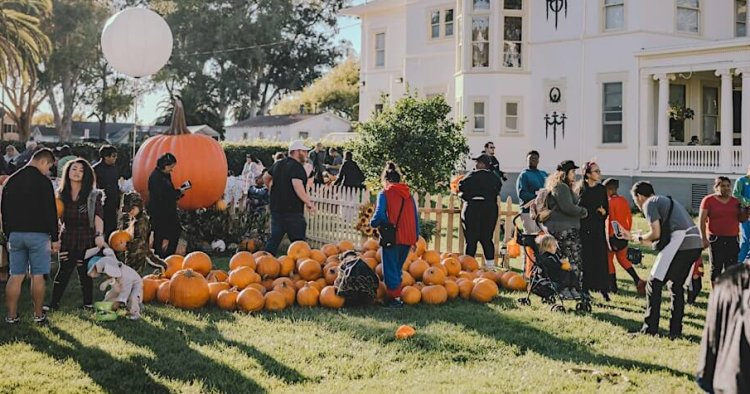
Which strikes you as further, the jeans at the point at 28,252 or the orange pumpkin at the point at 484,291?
the orange pumpkin at the point at 484,291

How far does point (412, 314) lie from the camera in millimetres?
8945

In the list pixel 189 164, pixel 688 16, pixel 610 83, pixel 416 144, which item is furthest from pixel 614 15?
pixel 189 164

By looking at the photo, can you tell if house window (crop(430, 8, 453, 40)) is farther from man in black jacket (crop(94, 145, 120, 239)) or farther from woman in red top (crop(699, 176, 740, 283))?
man in black jacket (crop(94, 145, 120, 239))

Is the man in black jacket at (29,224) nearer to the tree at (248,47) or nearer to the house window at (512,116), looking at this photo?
the house window at (512,116)

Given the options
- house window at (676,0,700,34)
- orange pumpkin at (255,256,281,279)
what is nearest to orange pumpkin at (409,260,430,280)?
orange pumpkin at (255,256,281,279)

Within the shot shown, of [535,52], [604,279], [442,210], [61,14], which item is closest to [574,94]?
[535,52]

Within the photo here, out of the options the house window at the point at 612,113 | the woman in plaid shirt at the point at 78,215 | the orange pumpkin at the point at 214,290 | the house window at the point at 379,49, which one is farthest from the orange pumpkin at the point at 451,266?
the house window at the point at 379,49

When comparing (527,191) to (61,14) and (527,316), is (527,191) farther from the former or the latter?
(61,14)

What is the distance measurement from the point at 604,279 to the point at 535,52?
58.6 feet

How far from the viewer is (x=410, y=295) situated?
9.49 meters

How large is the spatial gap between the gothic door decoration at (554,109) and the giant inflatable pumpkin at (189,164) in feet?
48.8

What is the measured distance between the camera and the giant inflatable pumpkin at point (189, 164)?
539 inches

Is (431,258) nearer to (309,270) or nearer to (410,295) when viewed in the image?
(410,295)

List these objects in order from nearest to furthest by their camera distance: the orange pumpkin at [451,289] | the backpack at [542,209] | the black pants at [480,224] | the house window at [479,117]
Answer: the backpack at [542,209] < the orange pumpkin at [451,289] < the black pants at [480,224] < the house window at [479,117]
